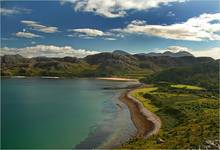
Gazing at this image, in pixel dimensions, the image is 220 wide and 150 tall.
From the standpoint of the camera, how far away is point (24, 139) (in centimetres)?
4875

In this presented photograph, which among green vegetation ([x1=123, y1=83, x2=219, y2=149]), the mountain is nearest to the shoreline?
green vegetation ([x1=123, y1=83, x2=219, y2=149])

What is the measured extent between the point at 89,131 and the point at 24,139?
1109cm

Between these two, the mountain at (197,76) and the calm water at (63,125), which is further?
the mountain at (197,76)

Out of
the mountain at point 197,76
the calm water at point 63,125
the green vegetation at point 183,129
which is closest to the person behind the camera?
the green vegetation at point 183,129

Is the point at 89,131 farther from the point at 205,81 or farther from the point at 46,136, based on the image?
the point at 205,81

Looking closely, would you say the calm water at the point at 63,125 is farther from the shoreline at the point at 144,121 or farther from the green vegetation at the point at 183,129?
the green vegetation at the point at 183,129

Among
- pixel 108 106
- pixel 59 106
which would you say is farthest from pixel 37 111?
pixel 108 106

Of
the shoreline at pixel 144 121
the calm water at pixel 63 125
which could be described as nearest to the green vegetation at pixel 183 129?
the shoreline at pixel 144 121

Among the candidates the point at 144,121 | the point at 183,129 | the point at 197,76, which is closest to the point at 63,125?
the point at 144,121

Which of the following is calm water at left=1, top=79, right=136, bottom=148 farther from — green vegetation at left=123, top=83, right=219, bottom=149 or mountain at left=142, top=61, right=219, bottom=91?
mountain at left=142, top=61, right=219, bottom=91

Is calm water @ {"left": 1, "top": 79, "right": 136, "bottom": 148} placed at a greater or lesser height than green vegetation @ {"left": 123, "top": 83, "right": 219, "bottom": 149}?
lesser

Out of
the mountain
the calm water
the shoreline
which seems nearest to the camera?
the calm water

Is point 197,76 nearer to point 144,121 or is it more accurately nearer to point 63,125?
point 144,121

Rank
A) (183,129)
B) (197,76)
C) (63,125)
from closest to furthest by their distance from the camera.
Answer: (183,129) → (63,125) → (197,76)
